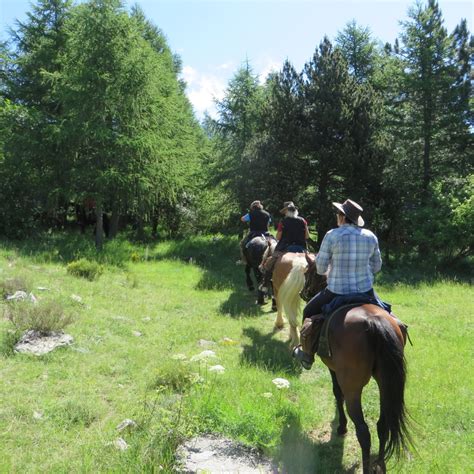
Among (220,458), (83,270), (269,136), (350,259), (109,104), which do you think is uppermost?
(109,104)

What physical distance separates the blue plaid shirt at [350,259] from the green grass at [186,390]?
5.01 ft

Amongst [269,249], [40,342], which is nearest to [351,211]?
[40,342]

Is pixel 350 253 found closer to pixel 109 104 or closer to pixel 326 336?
pixel 326 336

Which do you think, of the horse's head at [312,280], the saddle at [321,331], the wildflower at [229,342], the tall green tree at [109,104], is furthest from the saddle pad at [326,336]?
the tall green tree at [109,104]

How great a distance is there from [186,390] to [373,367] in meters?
2.31

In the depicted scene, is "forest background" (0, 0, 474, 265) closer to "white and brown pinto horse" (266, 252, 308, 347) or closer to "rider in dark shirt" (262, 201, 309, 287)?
"rider in dark shirt" (262, 201, 309, 287)

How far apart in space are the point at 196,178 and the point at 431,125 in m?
11.2

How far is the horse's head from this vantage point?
6777 millimetres

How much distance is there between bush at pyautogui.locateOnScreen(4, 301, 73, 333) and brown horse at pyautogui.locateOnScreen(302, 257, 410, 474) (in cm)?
475

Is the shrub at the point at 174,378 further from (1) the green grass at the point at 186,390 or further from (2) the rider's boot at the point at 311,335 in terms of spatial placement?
(2) the rider's boot at the point at 311,335

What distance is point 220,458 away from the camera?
3580 mm

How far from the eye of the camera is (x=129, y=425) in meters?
4.18

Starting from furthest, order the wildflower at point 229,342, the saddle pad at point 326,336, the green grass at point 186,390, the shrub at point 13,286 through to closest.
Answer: the shrub at point 13,286 → the wildflower at point 229,342 → the saddle pad at point 326,336 → the green grass at point 186,390

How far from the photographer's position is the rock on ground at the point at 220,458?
11.3ft
